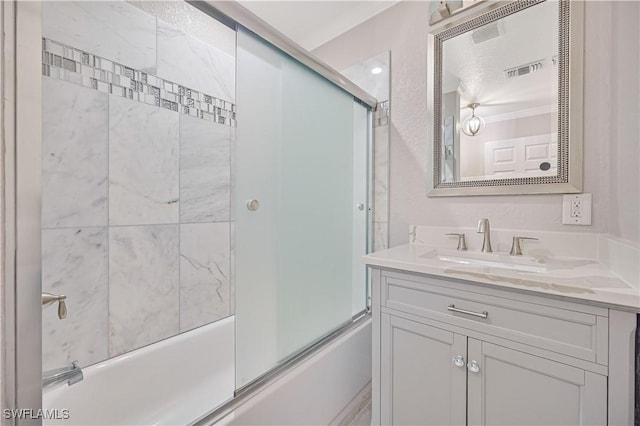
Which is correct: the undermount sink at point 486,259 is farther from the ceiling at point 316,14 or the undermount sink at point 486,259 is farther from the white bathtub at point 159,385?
the ceiling at point 316,14

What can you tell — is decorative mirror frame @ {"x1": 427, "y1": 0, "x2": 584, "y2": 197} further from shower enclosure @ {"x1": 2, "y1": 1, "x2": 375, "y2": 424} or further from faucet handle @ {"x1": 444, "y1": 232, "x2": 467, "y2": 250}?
shower enclosure @ {"x1": 2, "y1": 1, "x2": 375, "y2": 424}

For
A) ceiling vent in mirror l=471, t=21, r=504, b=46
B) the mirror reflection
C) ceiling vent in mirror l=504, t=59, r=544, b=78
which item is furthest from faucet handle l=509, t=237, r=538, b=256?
ceiling vent in mirror l=471, t=21, r=504, b=46

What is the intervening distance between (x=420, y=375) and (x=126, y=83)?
173 centimetres

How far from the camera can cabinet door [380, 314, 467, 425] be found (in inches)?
37.9

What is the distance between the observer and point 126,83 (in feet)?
4.21

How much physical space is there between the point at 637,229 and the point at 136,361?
198 centimetres

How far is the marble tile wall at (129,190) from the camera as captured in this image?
110 cm

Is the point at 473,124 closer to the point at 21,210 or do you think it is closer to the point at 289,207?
the point at 289,207

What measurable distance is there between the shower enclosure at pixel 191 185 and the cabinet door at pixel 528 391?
0.70 metres

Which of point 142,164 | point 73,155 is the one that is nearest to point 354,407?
point 142,164

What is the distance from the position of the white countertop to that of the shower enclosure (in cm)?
42

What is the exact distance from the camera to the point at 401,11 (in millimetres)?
1655

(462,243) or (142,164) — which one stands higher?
(142,164)

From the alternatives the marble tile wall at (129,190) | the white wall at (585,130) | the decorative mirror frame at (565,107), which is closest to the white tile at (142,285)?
the marble tile wall at (129,190)
